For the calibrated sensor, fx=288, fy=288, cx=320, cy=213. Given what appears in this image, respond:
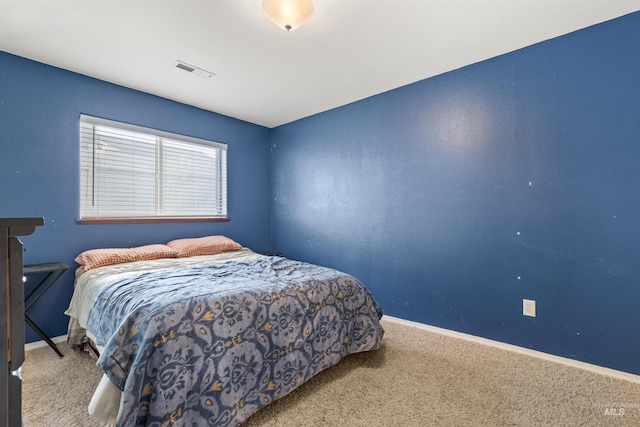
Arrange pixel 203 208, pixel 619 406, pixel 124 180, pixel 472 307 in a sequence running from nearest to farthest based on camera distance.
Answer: pixel 619 406 → pixel 472 307 → pixel 124 180 → pixel 203 208

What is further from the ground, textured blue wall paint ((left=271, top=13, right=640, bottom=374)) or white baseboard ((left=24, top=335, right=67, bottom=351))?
textured blue wall paint ((left=271, top=13, right=640, bottom=374))

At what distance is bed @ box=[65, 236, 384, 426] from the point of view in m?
1.29

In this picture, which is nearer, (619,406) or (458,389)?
(619,406)

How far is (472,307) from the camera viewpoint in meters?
2.50

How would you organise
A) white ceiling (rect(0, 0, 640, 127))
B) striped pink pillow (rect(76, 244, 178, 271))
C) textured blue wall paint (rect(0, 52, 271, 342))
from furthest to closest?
striped pink pillow (rect(76, 244, 178, 271)), textured blue wall paint (rect(0, 52, 271, 342)), white ceiling (rect(0, 0, 640, 127))

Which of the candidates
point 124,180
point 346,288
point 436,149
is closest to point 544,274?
point 436,149

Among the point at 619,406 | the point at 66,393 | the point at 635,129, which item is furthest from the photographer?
the point at 635,129

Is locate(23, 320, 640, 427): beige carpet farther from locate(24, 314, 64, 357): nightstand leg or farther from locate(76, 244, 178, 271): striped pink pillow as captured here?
locate(76, 244, 178, 271): striped pink pillow

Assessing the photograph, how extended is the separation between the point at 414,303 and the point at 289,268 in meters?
1.38

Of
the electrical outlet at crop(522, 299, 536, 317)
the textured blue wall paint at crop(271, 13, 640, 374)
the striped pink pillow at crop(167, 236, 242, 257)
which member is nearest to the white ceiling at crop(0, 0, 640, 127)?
the textured blue wall paint at crop(271, 13, 640, 374)

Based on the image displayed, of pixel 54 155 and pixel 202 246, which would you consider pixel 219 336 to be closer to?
pixel 202 246

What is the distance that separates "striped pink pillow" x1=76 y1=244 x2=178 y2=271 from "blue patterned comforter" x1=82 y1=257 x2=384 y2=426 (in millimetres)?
608

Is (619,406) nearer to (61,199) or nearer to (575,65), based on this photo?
(575,65)

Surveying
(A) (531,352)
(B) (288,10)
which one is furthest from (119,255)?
(A) (531,352)
